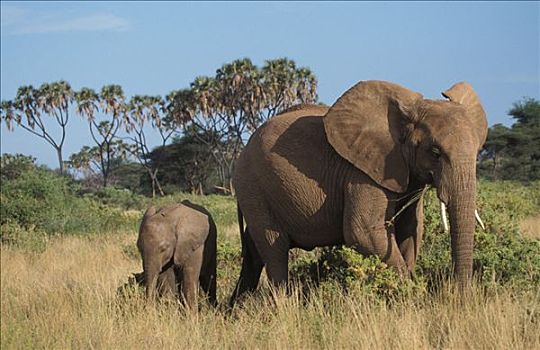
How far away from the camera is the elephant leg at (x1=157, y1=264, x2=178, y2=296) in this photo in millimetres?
9170

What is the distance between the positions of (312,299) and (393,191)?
118 cm

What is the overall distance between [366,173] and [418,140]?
54cm

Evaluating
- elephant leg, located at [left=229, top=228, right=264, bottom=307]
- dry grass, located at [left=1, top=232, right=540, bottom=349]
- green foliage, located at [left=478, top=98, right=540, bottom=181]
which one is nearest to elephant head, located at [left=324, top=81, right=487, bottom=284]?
dry grass, located at [left=1, top=232, right=540, bottom=349]

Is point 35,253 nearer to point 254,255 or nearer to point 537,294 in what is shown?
point 254,255

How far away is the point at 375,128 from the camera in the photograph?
748 centimetres

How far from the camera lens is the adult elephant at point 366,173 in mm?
6770

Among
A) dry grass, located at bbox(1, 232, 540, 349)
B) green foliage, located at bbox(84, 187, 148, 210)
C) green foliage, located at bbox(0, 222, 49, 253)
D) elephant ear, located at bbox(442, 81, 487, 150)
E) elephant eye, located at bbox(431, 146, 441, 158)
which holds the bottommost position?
dry grass, located at bbox(1, 232, 540, 349)

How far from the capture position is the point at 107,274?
11586 mm

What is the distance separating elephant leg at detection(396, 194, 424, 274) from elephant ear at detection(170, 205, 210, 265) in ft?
7.99

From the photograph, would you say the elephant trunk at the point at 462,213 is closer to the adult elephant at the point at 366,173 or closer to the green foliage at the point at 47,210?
the adult elephant at the point at 366,173

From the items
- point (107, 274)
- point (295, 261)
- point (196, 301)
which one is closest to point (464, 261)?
point (196, 301)

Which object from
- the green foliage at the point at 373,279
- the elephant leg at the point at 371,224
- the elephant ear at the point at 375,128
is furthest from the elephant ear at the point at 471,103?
the green foliage at the point at 373,279

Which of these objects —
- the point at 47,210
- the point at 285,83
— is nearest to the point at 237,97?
the point at 285,83

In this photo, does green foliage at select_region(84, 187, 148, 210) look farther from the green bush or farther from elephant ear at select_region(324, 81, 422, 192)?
elephant ear at select_region(324, 81, 422, 192)
